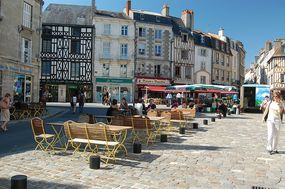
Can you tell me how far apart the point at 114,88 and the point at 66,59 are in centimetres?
608

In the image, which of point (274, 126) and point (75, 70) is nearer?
point (274, 126)

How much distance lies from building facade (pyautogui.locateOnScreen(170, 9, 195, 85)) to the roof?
10.6 metres

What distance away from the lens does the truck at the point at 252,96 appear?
27.3 metres

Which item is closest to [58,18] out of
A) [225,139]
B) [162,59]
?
[162,59]

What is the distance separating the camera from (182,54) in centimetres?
4344

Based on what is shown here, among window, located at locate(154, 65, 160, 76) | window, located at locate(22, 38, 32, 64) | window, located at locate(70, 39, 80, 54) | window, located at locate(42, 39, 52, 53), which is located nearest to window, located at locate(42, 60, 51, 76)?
window, located at locate(42, 39, 52, 53)

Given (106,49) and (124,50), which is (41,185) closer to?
(106,49)

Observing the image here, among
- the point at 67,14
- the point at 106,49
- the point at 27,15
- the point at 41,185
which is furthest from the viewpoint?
the point at 67,14

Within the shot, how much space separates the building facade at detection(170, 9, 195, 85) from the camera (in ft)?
139

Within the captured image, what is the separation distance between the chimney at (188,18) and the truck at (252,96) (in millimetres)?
20115

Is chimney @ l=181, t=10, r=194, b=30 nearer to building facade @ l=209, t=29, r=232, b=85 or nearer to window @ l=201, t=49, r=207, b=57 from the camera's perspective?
window @ l=201, t=49, r=207, b=57

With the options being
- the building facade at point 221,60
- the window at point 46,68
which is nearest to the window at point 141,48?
the window at point 46,68

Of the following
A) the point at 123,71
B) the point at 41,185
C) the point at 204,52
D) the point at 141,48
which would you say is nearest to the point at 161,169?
the point at 41,185

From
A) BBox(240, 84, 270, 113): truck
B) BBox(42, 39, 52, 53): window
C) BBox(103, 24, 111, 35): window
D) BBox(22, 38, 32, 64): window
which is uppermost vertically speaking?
BBox(103, 24, 111, 35): window
